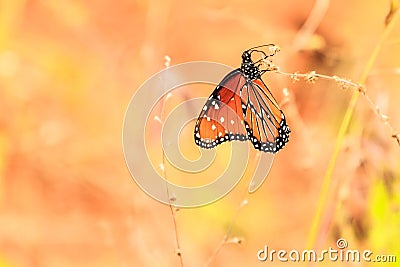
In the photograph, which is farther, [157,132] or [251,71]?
[157,132]

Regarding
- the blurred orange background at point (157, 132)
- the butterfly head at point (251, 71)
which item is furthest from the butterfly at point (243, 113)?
the blurred orange background at point (157, 132)

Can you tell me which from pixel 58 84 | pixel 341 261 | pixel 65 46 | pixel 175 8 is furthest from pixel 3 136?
pixel 341 261

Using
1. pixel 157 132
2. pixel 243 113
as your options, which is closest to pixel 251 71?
pixel 243 113

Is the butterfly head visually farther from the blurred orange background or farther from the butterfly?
the blurred orange background

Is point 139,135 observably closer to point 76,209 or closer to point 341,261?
point 76,209

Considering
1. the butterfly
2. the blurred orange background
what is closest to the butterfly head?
the butterfly

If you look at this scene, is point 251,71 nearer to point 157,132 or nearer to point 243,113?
point 243,113
